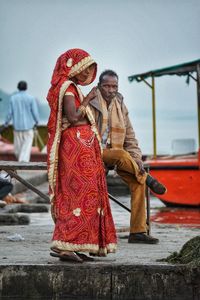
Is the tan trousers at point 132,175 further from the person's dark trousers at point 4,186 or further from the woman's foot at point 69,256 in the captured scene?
the person's dark trousers at point 4,186

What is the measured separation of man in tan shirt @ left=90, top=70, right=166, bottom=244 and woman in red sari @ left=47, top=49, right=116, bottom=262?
1192 mm

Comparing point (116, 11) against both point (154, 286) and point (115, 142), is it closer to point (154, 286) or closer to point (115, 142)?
point (115, 142)

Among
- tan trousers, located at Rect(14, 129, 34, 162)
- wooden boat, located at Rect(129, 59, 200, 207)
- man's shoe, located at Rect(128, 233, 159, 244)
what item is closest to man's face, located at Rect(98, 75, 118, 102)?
man's shoe, located at Rect(128, 233, 159, 244)

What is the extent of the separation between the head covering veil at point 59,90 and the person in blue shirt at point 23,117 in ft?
44.3

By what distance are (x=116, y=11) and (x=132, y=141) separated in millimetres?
20370

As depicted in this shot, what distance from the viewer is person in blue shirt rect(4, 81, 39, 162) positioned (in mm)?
21531

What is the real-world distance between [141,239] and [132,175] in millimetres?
524

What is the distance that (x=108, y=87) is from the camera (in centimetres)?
909

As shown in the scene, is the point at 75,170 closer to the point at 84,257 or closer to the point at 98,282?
the point at 84,257

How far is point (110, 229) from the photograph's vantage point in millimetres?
7867

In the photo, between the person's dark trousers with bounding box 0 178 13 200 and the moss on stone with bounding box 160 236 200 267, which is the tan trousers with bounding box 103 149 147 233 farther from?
the person's dark trousers with bounding box 0 178 13 200

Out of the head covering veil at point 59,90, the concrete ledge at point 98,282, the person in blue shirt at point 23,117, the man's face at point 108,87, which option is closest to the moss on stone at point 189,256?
the concrete ledge at point 98,282

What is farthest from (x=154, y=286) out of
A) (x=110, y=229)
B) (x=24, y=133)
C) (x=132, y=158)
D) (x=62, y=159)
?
(x=24, y=133)

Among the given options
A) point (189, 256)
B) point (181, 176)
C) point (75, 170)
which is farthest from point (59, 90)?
point (181, 176)
